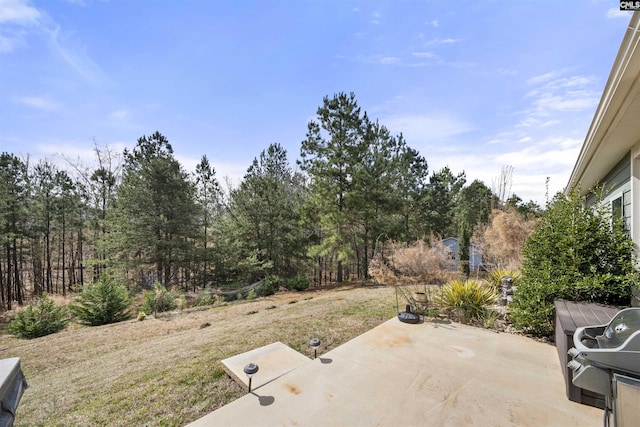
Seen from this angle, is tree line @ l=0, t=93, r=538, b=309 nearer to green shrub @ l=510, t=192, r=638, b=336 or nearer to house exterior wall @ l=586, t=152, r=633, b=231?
house exterior wall @ l=586, t=152, r=633, b=231

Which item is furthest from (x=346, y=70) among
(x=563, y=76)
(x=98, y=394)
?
(x=98, y=394)

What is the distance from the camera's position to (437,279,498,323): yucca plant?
4.69 metres

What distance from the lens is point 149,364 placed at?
3615mm

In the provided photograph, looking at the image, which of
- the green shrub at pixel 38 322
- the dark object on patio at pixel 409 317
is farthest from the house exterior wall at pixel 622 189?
the green shrub at pixel 38 322

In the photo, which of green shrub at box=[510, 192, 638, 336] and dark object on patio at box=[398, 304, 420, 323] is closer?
green shrub at box=[510, 192, 638, 336]

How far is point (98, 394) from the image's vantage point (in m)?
2.89

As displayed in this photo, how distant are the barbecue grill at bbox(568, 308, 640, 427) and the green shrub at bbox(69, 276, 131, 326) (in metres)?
10.6

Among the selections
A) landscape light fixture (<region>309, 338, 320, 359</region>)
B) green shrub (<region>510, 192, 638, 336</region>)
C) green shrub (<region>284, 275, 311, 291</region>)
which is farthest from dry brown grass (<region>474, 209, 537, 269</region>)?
green shrub (<region>284, 275, 311, 291</region>)

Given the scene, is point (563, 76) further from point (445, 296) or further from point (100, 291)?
point (100, 291)

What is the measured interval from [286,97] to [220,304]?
801cm

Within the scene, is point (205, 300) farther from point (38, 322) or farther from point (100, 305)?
point (38, 322)

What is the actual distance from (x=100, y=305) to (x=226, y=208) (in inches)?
304

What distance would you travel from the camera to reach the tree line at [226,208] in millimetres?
12711

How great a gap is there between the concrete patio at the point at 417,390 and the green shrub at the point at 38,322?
26.1 ft
